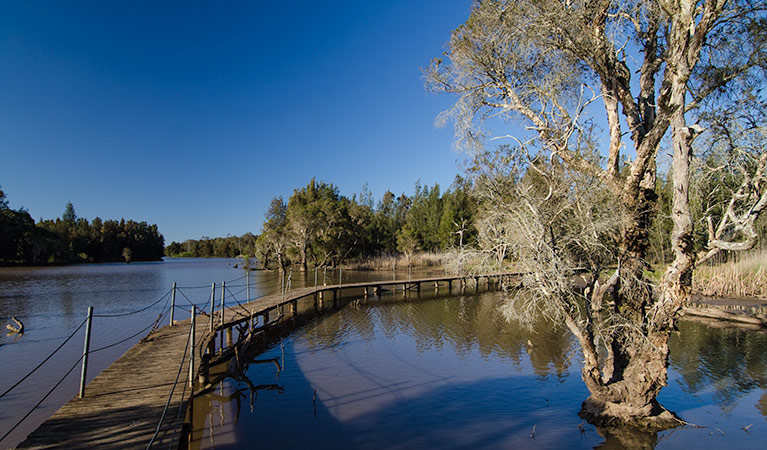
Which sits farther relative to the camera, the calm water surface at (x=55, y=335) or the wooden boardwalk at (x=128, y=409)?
the calm water surface at (x=55, y=335)

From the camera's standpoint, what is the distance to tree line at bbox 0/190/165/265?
150ft

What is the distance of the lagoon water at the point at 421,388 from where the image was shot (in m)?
6.15

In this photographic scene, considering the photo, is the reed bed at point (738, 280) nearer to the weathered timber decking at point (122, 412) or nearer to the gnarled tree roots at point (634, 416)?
the gnarled tree roots at point (634, 416)

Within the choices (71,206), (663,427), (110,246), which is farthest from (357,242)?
(71,206)

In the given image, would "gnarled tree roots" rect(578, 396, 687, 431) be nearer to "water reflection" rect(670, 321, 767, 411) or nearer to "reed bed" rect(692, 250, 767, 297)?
"water reflection" rect(670, 321, 767, 411)

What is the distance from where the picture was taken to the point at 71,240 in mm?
61312

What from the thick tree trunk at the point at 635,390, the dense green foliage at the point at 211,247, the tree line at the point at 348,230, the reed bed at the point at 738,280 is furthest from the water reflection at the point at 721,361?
the dense green foliage at the point at 211,247

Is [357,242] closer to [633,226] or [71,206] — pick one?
[633,226]

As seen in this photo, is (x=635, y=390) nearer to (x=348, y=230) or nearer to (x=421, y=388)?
(x=421, y=388)

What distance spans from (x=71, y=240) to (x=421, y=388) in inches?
2839

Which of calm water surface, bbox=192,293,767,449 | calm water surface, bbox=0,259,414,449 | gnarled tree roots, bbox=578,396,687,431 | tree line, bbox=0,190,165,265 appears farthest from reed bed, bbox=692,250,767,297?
tree line, bbox=0,190,165,265

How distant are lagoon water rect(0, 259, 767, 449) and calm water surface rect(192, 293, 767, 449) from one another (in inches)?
1.2

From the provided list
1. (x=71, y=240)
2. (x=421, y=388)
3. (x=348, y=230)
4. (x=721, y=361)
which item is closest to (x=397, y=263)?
(x=348, y=230)

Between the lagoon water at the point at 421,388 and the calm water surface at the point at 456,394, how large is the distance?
0.03 m
